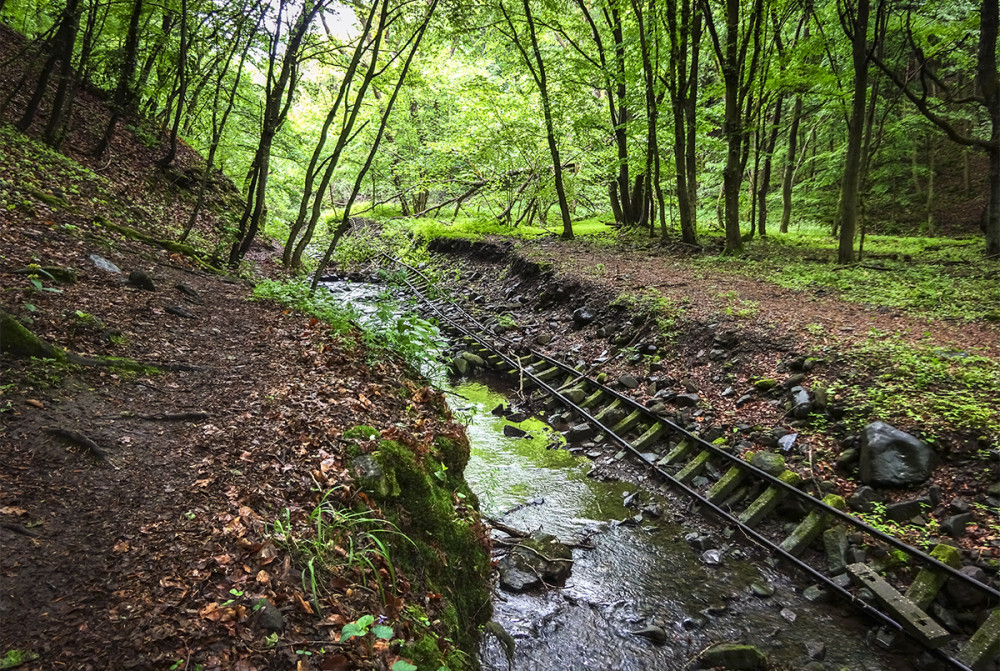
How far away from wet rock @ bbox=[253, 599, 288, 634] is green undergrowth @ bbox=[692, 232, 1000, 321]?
9.90m

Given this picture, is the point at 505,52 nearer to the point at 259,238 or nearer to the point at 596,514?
the point at 259,238

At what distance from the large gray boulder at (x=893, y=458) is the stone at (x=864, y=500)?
0.51 ft

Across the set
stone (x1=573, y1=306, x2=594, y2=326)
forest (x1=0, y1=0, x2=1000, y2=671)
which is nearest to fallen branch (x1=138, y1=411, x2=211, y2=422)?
forest (x1=0, y1=0, x2=1000, y2=671)

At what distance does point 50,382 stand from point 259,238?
41.5 ft

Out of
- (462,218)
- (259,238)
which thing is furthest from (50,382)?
(462,218)

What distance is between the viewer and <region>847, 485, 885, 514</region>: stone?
5359 millimetres

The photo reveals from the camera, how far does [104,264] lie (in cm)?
667

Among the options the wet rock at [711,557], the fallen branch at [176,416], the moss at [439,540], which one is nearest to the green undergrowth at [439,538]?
the moss at [439,540]

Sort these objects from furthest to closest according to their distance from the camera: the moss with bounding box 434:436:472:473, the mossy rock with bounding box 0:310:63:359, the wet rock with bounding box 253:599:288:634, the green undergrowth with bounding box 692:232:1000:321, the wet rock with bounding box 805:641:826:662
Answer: the green undergrowth with bounding box 692:232:1000:321, the moss with bounding box 434:436:472:473, the wet rock with bounding box 805:641:826:662, the mossy rock with bounding box 0:310:63:359, the wet rock with bounding box 253:599:288:634

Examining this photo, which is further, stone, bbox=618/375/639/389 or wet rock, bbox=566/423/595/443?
stone, bbox=618/375/639/389

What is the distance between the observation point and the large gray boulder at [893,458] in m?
5.39

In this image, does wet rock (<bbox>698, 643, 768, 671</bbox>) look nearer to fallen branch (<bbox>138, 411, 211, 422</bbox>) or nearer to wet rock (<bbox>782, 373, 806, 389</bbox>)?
wet rock (<bbox>782, 373, 806, 389</bbox>)

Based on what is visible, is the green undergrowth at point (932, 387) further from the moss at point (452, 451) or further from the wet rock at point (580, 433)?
the moss at point (452, 451)

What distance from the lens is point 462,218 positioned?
25797 mm
